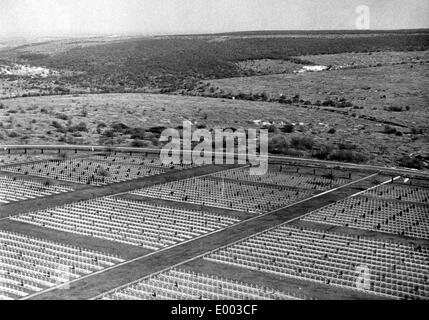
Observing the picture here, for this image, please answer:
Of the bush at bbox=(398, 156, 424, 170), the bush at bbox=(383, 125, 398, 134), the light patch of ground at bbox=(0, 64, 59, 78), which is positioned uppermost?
the light patch of ground at bbox=(0, 64, 59, 78)

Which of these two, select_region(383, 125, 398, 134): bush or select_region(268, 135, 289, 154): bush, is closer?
select_region(268, 135, 289, 154): bush

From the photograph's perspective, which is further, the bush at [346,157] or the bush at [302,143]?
the bush at [302,143]

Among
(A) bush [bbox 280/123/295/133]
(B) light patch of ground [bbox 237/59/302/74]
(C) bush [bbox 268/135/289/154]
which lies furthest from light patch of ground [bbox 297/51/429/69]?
(C) bush [bbox 268/135/289/154]

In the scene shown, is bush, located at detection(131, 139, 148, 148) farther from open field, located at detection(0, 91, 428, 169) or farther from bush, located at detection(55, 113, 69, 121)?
bush, located at detection(55, 113, 69, 121)

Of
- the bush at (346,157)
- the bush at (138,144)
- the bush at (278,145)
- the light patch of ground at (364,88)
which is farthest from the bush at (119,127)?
the light patch of ground at (364,88)

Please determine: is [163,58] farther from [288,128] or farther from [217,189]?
[217,189]

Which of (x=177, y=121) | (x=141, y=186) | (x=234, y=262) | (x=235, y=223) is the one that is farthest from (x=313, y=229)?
(x=177, y=121)

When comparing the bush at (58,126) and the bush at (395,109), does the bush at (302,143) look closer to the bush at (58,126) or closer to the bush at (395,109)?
the bush at (395,109)
